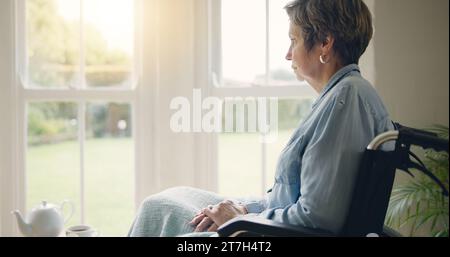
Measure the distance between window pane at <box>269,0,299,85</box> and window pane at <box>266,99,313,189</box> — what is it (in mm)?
83

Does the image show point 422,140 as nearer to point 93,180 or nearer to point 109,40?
point 109,40

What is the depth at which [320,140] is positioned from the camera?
1076mm

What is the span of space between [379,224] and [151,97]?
103 cm

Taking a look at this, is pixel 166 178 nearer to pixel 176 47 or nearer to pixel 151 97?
pixel 151 97

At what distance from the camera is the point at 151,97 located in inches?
73.5

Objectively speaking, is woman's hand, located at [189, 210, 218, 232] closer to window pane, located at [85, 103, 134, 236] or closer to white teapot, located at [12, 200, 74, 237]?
white teapot, located at [12, 200, 74, 237]

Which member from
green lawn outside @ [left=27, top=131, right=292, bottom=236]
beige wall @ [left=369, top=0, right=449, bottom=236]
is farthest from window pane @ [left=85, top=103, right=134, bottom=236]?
beige wall @ [left=369, top=0, right=449, bottom=236]

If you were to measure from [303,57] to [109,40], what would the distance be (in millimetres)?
946

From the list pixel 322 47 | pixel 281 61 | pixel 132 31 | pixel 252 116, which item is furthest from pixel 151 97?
pixel 322 47

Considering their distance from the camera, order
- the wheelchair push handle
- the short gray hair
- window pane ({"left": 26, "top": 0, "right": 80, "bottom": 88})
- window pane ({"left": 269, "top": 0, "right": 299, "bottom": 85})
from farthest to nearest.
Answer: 1. window pane ({"left": 26, "top": 0, "right": 80, "bottom": 88})
2. window pane ({"left": 269, "top": 0, "right": 299, "bottom": 85})
3. the short gray hair
4. the wheelchair push handle

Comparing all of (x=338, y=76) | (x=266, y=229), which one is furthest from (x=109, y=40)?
(x=266, y=229)

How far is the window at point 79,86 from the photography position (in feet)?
6.25

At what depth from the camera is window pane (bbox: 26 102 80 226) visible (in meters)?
1.94
